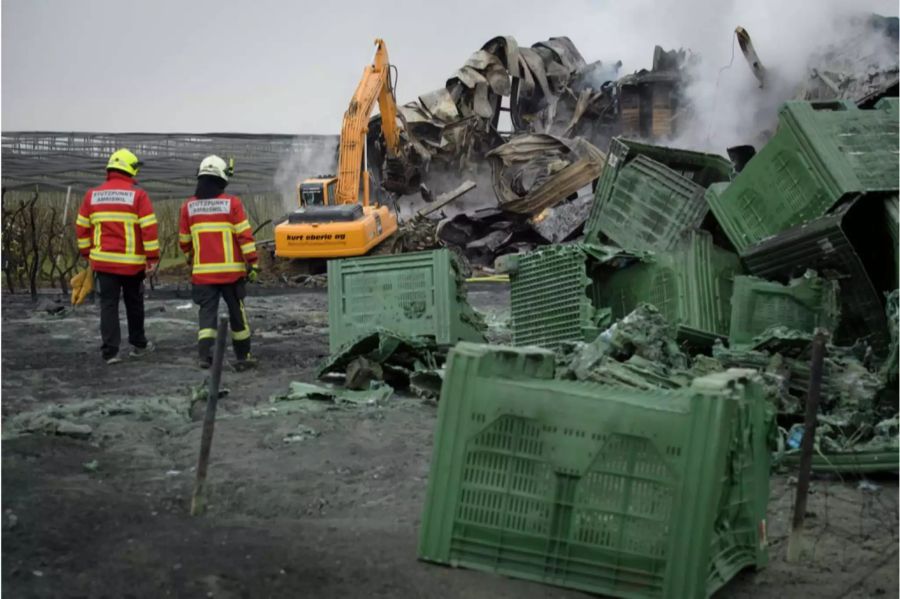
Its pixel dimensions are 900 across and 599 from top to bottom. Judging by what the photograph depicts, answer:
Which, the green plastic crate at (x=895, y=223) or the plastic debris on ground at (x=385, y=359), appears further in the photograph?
the plastic debris on ground at (x=385, y=359)

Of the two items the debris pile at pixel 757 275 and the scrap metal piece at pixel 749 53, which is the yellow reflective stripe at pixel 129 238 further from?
the scrap metal piece at pixel 749 53

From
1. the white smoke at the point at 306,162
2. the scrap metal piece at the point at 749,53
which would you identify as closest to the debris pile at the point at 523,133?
the white smoke at the point at 306,162

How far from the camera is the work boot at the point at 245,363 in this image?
8438mm

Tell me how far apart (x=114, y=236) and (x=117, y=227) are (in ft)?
0.24

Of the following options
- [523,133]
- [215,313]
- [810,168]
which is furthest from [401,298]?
[523,133]

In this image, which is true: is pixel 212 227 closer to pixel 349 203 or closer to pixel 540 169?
pixel 349 203

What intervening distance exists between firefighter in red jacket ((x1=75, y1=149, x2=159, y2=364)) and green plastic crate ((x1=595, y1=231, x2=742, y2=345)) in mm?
3649

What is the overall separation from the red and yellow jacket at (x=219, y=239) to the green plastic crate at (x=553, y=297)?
2153 mm

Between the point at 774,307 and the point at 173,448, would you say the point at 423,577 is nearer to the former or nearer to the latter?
the point at 173,448

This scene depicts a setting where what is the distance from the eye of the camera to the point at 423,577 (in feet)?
12.5

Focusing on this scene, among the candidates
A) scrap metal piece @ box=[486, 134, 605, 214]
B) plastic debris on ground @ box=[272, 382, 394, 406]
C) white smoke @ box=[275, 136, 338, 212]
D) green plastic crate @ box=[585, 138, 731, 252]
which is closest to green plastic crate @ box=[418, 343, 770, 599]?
plastic debris on ground @ box=[272, 382, 394, 406]

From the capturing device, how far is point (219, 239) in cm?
846

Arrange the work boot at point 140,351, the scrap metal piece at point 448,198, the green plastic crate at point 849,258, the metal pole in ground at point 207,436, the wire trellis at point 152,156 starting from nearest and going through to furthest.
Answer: the metal pole in ground at point 207,436
the green plastic crate at point 849,258
the work boot at point 140,351
the scrap metal piece at point 448,198
the wire trellis at point 152,156

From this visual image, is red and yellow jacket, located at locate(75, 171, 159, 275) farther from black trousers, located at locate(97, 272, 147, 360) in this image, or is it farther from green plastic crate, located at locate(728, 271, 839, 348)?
green plastic crate, located at locate(728, 271, 839, 348)
